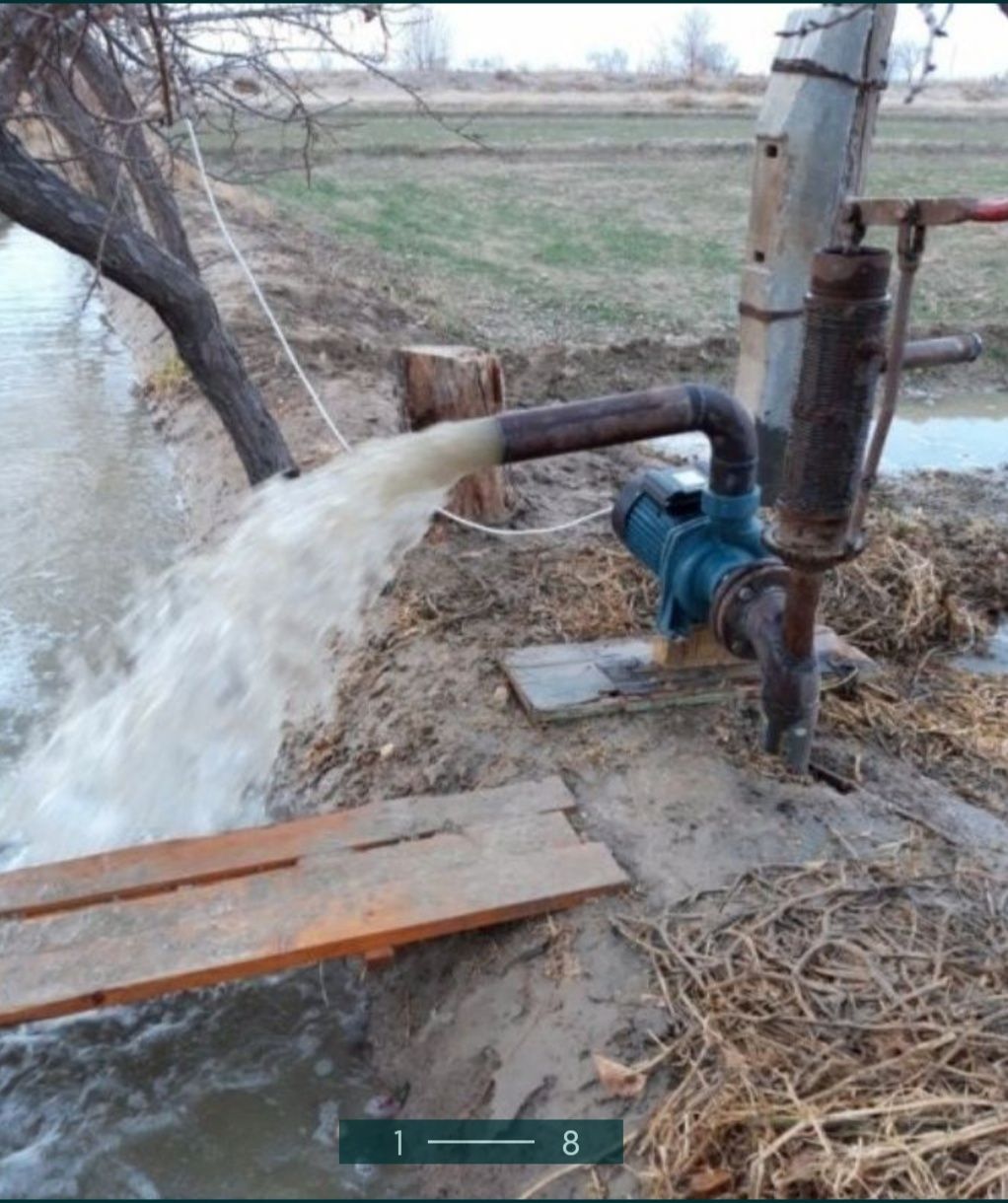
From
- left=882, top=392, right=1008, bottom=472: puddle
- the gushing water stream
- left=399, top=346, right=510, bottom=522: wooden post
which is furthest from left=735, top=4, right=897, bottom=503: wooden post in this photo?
left=882, top=392, right=1008, bottom=472: puddle

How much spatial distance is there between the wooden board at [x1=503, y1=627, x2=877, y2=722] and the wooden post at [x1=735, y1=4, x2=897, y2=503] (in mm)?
1123

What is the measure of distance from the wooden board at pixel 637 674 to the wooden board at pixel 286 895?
38 centimetres

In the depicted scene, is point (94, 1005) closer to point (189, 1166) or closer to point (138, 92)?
point (189, 1166)

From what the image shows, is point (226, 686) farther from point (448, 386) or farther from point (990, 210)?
point (990, 210)

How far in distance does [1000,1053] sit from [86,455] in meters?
7.40

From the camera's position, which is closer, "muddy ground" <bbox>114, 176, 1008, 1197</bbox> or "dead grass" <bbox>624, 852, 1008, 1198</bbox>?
"dead grass" <bbox>624, 852, 1008, 1198</bbox>

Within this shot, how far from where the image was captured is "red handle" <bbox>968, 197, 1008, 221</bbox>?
253 cm

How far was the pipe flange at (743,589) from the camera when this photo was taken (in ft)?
11.0

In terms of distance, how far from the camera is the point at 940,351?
11.0 feet

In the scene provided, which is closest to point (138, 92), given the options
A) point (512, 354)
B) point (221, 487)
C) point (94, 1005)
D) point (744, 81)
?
point (221, 487)

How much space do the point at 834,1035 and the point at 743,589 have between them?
1.31m

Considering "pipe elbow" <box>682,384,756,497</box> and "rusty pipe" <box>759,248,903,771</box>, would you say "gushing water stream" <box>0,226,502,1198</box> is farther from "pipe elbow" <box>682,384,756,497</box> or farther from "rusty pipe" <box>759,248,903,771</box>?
"rusty pipe" <box>759,248,903,771</box>

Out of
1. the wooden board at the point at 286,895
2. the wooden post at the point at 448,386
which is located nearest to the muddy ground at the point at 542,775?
the wooden board at the point at 286,895
